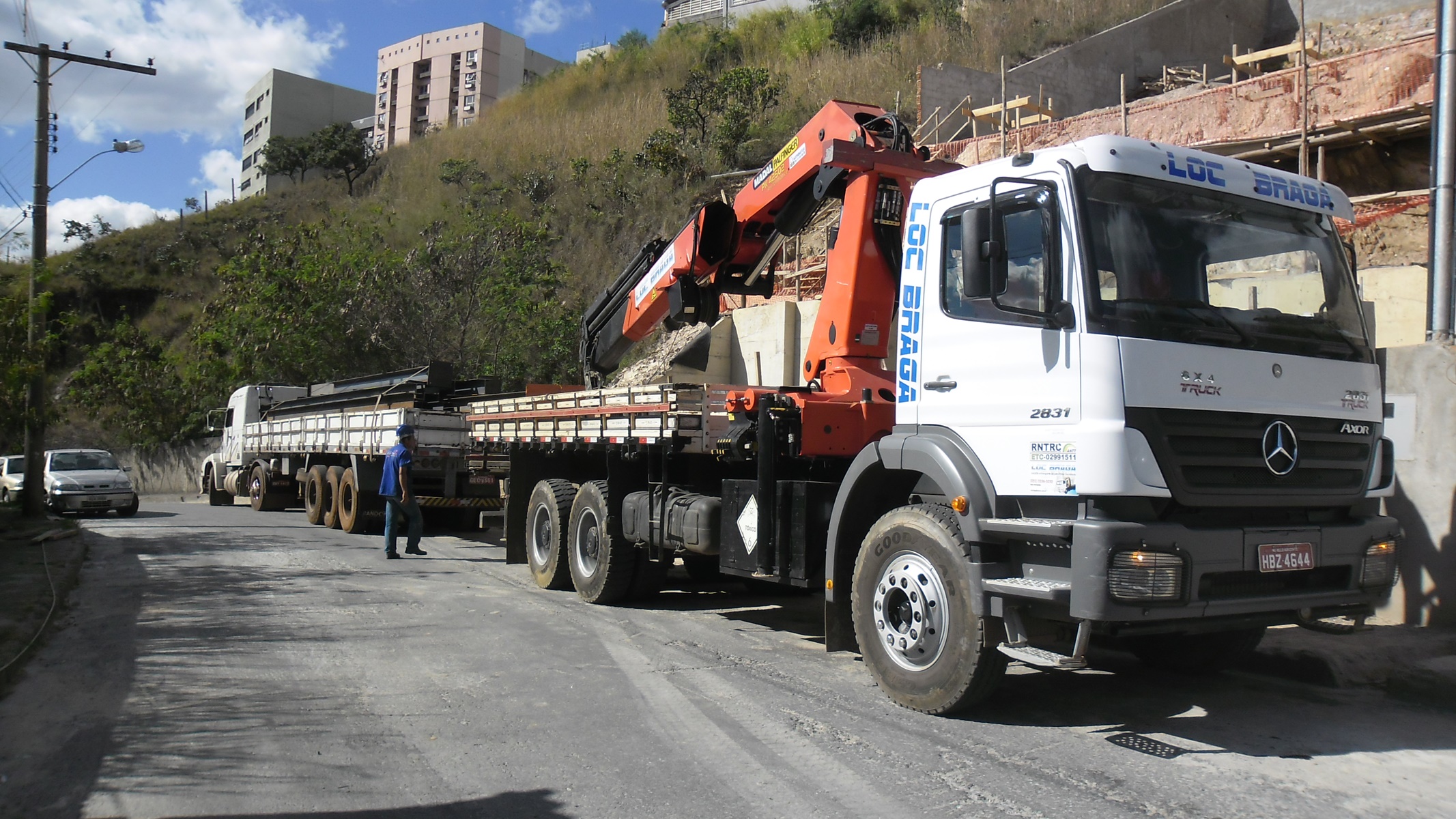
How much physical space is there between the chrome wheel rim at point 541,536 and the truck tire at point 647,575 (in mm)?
1409

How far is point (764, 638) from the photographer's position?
316 inches

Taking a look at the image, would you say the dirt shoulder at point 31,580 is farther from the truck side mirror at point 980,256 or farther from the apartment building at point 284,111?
the apartment building at point 284,111

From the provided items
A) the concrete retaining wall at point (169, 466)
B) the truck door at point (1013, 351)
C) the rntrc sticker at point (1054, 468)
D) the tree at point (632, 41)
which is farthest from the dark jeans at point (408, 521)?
the tree at point (632, 41)

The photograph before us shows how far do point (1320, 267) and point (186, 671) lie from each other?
24.4ft

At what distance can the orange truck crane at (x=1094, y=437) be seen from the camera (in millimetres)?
4883

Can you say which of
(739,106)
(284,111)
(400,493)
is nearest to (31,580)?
(400,493)

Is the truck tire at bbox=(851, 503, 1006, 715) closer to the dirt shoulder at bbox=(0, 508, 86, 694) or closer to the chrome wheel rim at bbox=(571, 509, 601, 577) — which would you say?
the chrome wheel rim at bbox=(571, 509, 601, 577)

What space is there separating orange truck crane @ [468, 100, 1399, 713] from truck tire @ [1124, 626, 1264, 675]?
0.02 metres

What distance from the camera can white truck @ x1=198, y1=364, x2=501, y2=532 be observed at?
618 inches

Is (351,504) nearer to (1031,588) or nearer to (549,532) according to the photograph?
(549,532)

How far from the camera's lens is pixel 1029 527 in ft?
16.5

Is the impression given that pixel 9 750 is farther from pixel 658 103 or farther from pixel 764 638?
pixel 658 103

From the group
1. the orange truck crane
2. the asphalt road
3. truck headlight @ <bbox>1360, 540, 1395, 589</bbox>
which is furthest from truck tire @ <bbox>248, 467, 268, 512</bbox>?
truck headlight @ <bbox>1360, 540, 1395, 589</bbox>

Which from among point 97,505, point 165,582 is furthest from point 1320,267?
point 97,505
